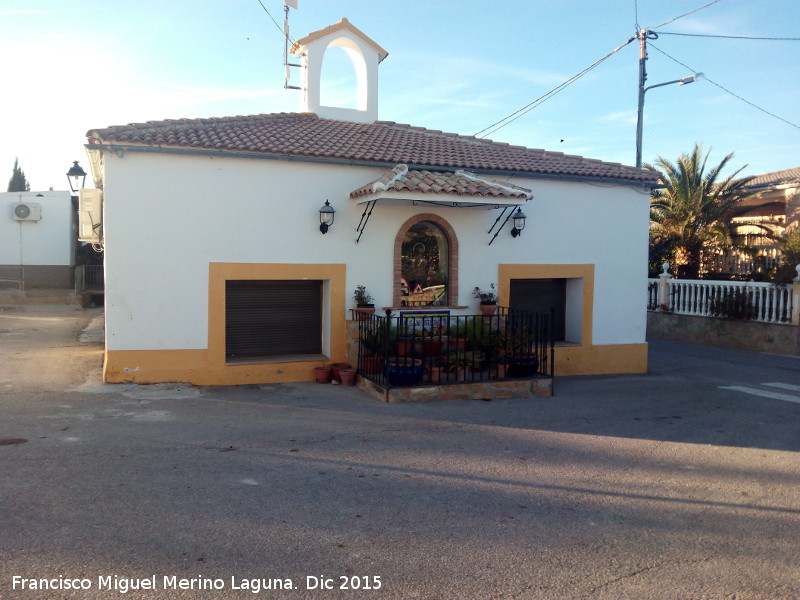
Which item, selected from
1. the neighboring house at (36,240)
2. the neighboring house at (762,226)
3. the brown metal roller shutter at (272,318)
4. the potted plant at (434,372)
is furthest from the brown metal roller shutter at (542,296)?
the neighboring house at (36,240)

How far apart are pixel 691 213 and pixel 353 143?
12508 mm

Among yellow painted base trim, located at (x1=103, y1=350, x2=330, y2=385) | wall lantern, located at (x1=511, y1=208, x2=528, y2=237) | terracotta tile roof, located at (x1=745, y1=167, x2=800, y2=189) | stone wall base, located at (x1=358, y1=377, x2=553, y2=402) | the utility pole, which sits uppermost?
the utility pole

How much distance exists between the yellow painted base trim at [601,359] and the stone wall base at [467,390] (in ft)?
6.86

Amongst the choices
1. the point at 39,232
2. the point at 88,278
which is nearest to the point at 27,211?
the point at 39,232

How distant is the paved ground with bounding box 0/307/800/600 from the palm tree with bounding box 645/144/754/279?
10.5 meters

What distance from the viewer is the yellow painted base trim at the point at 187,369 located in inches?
362

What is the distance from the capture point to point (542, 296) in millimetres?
12266

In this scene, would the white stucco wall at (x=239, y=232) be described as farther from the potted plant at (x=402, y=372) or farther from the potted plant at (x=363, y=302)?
the potted plant at (x=402, y=372)

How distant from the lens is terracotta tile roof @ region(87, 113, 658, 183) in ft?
30.5

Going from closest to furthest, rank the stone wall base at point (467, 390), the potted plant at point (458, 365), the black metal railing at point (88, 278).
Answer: the stone wall base at point (467, 390)
the potted plant at point (458, 365)
the black metal railing at point (88, 278)

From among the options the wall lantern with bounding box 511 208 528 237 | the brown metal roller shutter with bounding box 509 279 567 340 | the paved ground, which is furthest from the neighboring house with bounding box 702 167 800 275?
the paved ground

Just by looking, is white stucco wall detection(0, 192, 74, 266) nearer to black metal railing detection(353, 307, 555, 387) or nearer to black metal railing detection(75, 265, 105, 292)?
black metal railing detection(75, 265, 105, 292)

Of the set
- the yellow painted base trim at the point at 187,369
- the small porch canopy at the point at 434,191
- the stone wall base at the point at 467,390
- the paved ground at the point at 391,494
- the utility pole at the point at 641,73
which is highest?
the utility pole at the point at 641,73

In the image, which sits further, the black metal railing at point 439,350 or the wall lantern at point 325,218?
the wall lantern at point 325,218
